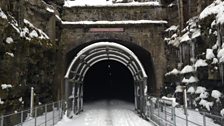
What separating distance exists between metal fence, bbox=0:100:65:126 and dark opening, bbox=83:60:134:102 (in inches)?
748

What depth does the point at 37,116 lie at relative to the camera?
9.80 metres

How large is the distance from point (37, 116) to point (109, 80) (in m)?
26.2

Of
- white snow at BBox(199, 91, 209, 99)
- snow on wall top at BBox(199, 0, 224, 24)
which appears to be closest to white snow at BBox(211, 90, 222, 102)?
white snow at BBox(199, 91, 209, 99)

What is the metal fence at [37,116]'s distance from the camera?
25.0 ft

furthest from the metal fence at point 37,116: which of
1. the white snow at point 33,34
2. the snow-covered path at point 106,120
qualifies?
the white snow at point 33,34

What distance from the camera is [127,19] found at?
20.0 m

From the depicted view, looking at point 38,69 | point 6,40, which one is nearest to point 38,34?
point 38,69

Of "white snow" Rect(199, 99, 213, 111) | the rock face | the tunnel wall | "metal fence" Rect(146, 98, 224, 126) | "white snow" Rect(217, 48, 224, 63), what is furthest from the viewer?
the tunnel wall

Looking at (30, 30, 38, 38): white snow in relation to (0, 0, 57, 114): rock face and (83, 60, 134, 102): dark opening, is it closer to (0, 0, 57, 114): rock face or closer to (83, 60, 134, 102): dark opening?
(0, 0, 57, 114): rock face

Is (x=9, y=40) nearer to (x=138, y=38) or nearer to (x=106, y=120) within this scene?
(x=106, y=120)

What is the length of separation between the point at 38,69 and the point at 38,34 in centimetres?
198

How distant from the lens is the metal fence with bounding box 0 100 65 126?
7.63 m

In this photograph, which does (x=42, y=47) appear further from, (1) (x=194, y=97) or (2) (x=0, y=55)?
(1) (x=194, y=97)

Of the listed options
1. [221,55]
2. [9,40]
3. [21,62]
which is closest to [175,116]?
[221,55]
